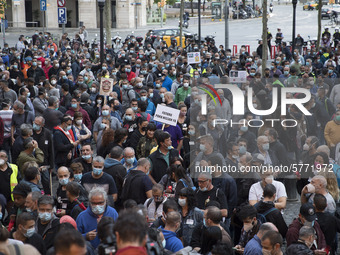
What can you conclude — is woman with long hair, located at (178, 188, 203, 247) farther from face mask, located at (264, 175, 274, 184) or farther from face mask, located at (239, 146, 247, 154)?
face mask, located at (239, 146, 247, 154)

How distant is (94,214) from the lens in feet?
24.5

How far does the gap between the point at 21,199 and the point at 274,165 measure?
14.7ft

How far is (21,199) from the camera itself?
8273mm

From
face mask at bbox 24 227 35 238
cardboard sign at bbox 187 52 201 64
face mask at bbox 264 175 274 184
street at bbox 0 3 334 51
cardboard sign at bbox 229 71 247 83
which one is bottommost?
face mask at bbox 24 227 35 238

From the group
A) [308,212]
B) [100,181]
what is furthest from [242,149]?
[308,212]

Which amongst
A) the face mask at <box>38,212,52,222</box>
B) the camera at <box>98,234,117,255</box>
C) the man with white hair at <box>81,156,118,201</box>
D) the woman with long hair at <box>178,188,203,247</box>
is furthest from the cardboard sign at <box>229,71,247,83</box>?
the camera at <box>98,234,117,255</box>

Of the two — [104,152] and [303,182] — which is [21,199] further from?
[303,182]

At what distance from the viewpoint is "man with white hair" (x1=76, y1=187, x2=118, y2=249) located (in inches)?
290

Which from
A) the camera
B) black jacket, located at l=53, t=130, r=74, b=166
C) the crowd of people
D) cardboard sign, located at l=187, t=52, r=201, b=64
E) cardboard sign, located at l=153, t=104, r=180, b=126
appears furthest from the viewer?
cardboard sign, located at l=187, t=52, r=201, b=64

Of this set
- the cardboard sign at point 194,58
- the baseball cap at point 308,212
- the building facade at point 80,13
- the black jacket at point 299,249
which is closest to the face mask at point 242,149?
the baseball cap at point 308,212

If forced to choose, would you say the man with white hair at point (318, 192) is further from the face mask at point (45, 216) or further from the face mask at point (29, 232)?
the face mask at point (29, 232)

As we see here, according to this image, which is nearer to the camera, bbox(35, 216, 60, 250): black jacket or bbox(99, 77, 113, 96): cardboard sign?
bbox(35, 216, 60, 250): black jacket

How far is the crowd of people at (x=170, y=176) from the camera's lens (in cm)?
680

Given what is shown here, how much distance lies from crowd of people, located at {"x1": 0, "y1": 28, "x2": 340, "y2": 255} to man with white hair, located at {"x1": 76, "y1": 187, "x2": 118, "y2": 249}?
2 cm
